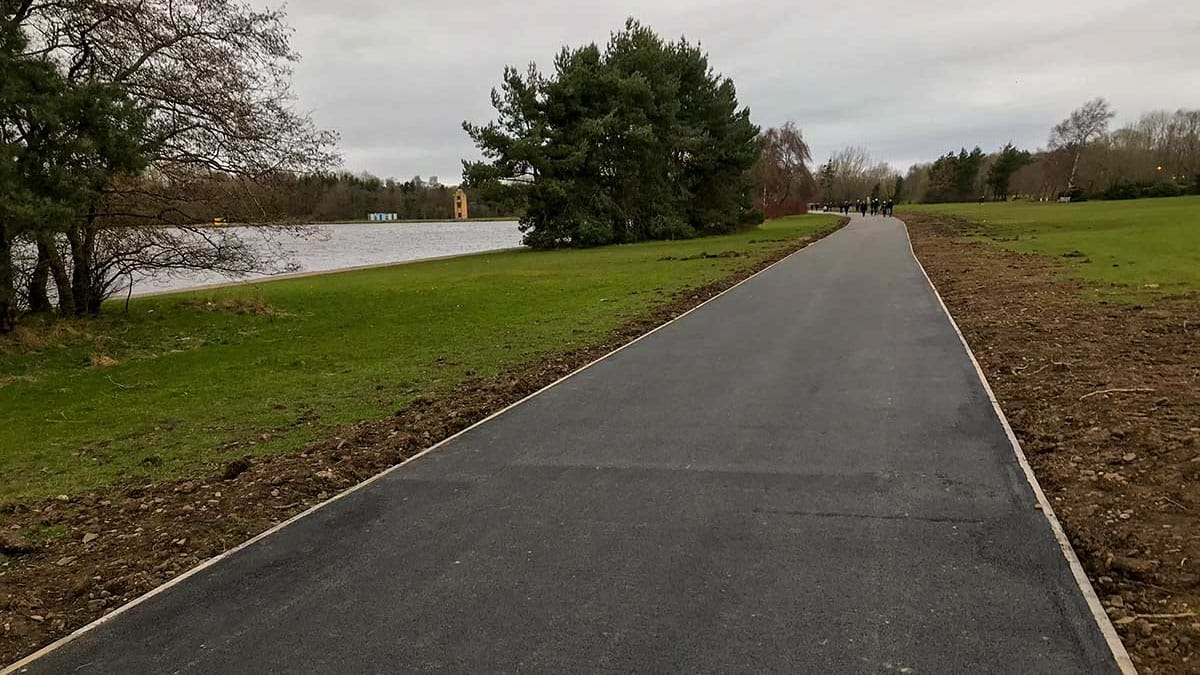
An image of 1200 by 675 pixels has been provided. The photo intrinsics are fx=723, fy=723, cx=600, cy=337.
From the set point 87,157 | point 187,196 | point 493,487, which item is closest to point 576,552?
point 493,487

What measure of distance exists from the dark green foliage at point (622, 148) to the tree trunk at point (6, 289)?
1088 inches

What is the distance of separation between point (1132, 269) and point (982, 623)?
17.0 m

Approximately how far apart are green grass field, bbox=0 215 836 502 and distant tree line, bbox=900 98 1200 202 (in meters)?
82.3

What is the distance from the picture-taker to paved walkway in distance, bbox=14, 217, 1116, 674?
3211mm

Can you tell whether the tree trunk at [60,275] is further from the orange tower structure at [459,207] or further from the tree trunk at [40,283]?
the orange tower structure at [459,207]

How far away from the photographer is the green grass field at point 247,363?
269 inches

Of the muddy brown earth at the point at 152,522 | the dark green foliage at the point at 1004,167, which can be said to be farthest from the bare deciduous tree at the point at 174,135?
the dark green foliage at the point at 1004,167

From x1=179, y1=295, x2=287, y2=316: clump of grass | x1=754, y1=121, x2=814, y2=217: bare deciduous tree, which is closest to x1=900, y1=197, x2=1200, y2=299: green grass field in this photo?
x1=179, y1=295, x2=287, y2=316: clump of grass

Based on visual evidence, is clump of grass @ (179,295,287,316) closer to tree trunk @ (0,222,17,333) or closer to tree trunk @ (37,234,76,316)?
tree trunk @ (37,234,76,316)

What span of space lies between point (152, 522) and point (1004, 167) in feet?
378

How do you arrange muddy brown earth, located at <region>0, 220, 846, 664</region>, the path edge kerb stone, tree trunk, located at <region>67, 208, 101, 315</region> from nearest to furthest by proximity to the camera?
1. the path edge kerb stone
2. muddy brown earth, located at <region>0, 220, 846, 664</region>
3. tree trunk, located at <region>67, 208, 101, 315</region>

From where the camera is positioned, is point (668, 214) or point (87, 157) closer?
point (87, 157)

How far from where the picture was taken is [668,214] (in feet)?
151

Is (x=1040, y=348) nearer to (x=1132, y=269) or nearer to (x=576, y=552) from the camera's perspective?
(x=576, y=552)
